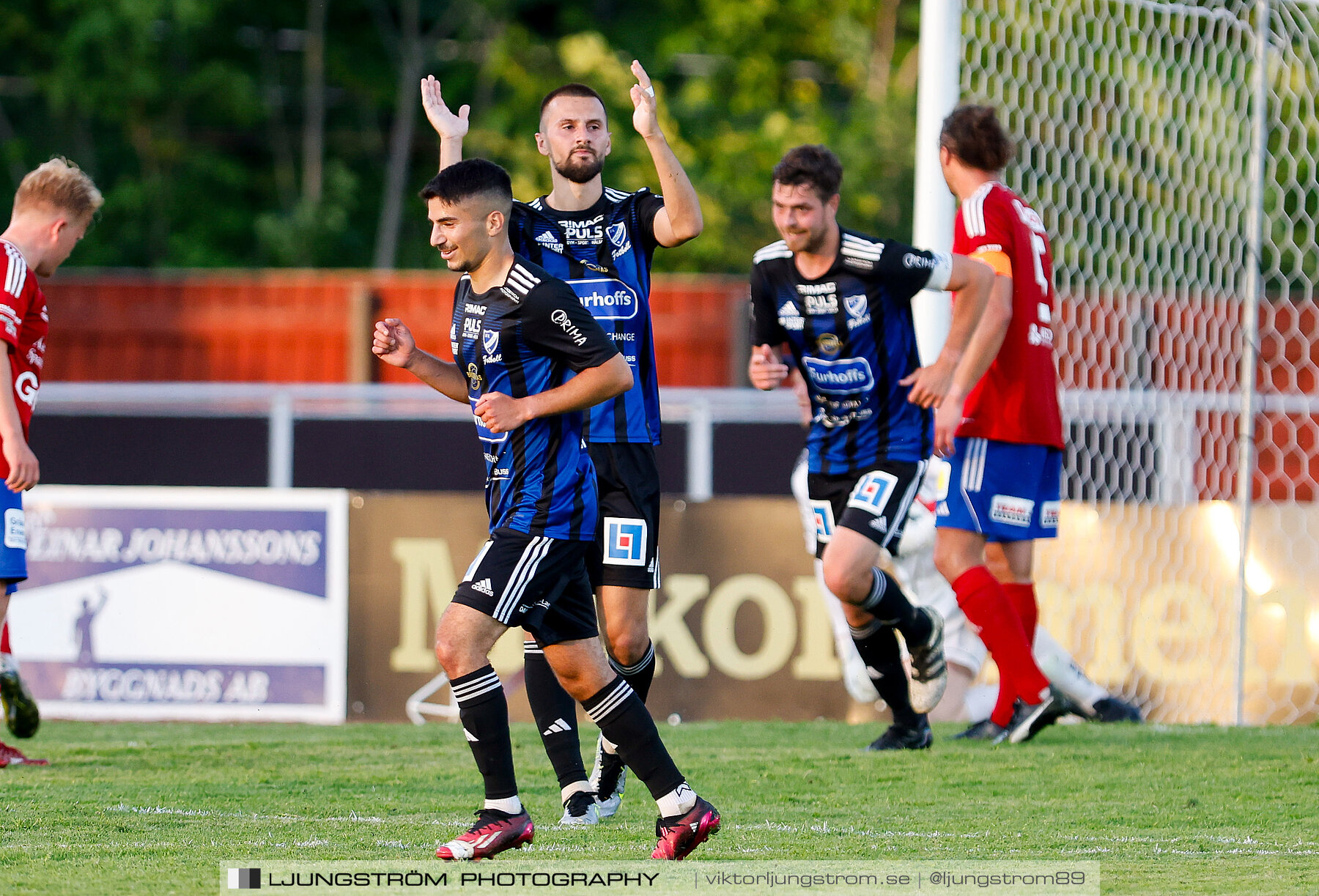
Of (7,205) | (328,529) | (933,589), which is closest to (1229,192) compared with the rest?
(933,589)

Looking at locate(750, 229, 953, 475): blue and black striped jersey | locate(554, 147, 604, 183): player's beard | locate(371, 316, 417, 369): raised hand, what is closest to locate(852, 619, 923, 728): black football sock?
locate(750, 229, 953, 475): blue and black striped jersey

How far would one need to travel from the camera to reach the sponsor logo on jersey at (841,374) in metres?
5.89

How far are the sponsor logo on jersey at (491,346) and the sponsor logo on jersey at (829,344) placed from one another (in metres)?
1.85

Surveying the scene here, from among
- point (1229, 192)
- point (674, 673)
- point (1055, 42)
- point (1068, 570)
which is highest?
point (1055, 42)

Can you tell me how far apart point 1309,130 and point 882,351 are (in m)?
6.10

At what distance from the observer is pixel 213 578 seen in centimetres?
854

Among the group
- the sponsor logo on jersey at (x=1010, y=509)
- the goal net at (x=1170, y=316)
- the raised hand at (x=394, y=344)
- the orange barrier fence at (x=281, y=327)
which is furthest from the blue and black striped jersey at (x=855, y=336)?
the orange barrier fence at (x=281, y=327)

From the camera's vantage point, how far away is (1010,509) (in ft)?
21.1

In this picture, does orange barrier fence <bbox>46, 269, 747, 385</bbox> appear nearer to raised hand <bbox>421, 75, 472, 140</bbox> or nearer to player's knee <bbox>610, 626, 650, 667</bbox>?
raised hand <bbox>421, 75, 472, 140</bbox>

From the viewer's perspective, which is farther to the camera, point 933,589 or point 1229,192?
point 1229,192

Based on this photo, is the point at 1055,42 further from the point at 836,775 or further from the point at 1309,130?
the point at 836,775

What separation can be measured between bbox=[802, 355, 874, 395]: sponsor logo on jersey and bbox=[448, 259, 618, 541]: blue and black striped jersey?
173cm

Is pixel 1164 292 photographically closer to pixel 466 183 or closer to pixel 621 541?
pixel 621 541

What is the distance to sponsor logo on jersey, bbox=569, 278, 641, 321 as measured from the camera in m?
5.12
